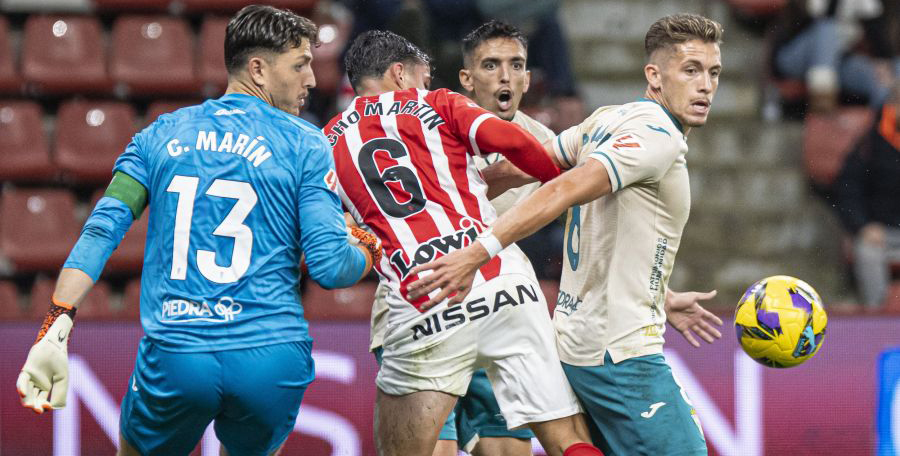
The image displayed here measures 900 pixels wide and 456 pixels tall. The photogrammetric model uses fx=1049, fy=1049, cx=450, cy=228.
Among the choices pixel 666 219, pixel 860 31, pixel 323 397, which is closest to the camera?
pixel 666 219

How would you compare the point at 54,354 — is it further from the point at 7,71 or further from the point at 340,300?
the point at 7,71

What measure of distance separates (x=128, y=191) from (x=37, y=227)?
12.7 ft

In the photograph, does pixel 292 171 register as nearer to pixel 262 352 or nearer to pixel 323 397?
pixel 262 352

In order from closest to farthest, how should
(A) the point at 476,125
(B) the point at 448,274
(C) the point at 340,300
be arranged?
1. (B) the point at 448,274
2. (A) the point at 476,125
3. (C) the point at 340,300

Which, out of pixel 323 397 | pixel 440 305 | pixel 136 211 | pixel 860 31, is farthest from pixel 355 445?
pixel 860 31

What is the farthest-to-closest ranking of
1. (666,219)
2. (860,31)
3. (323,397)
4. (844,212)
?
(860,31), (844,212), (323,397), (666,219)

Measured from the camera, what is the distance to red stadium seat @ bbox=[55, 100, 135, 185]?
7102 millimetres

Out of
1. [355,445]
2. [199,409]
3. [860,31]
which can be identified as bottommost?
[355,445]

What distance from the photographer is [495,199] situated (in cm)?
480

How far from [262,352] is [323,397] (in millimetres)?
2415

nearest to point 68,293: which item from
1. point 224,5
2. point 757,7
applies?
point 224,5

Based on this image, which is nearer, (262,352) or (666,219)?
(262,352)

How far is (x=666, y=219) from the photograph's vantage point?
11.7 feet

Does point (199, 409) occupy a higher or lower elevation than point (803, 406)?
higher
